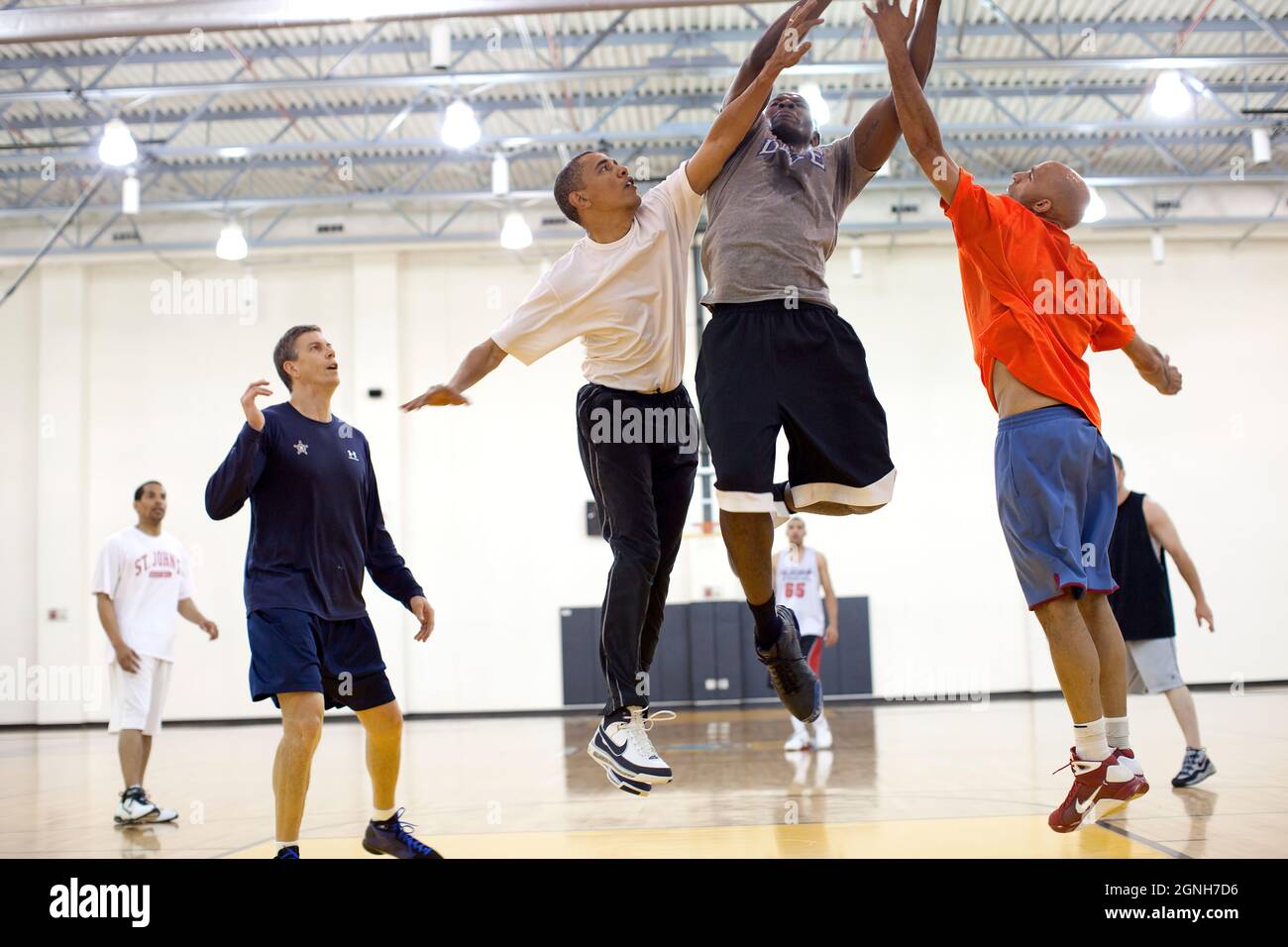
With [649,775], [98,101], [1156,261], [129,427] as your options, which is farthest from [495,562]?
[649,775]

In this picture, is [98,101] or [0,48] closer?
[0,48]

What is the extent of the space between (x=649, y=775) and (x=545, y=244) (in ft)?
45.3

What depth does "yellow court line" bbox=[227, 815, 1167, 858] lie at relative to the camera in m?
5.04

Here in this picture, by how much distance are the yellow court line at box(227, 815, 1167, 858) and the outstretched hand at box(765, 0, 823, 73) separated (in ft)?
10.6

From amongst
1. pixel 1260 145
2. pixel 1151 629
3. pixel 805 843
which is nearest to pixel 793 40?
pixel 805 843

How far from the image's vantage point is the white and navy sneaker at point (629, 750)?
3.91 m

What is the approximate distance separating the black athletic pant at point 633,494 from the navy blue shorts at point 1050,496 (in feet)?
3.76

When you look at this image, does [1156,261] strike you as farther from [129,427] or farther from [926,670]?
[129,427]

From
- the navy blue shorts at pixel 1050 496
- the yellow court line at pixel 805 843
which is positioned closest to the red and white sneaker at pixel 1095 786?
the navy blue shorts at pixel 1050 496

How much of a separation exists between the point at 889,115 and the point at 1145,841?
3310 millimetres

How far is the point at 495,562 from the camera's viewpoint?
16.7 m

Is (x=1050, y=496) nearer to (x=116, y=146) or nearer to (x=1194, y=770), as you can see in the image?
(x=1194, y=770)

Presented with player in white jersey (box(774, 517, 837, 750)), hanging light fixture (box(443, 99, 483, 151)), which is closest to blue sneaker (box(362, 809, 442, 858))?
player in white jersey (box(774, 517, 837, 750))
